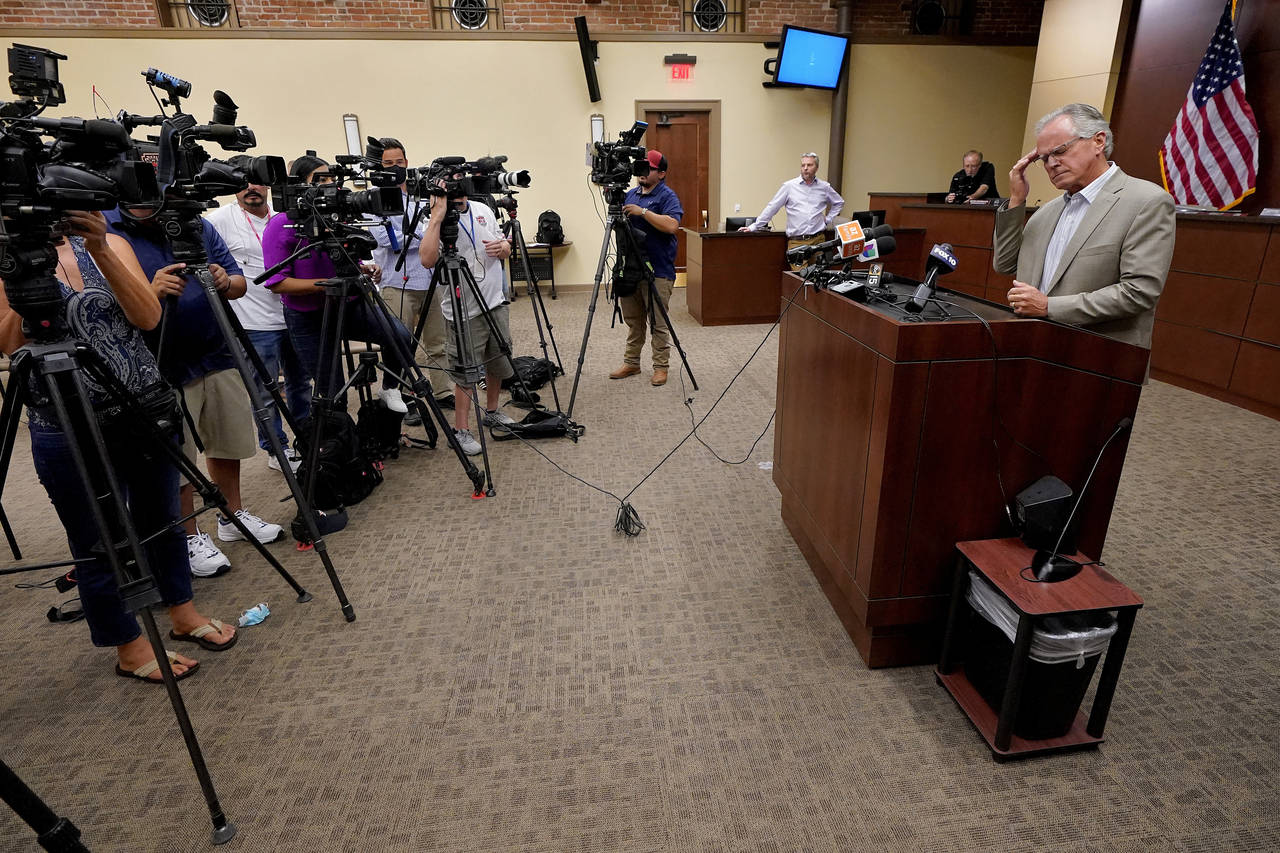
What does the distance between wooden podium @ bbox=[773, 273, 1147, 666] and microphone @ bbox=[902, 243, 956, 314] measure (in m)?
0.04

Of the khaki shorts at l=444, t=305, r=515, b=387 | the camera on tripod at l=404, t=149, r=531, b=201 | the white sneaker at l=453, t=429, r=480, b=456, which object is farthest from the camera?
the white sneaker at l=453, t=429, r=480, b=456

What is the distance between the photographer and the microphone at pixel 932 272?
1649 millimetres

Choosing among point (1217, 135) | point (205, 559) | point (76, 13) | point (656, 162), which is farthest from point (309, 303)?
point (76, 13)

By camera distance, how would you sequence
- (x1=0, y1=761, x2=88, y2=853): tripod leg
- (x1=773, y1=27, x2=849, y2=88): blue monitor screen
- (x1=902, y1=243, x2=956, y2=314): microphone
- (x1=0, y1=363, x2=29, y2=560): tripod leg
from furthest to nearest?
(x1=773, y1=27, x2=849, y2=88): blue monitor screen, (x1=902, y1=243, x2=956, y2=314): microphone, (x1=0, y1=363, x2=29, y2=560): tripod leg, (x1=0, y1=761, x2=88, y2=853): tripod leg

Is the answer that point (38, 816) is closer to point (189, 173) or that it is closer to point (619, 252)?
point (189, 173)

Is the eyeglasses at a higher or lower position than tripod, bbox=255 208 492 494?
higher

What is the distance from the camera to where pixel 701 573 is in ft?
7.77

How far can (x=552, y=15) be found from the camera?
7328 millimetres

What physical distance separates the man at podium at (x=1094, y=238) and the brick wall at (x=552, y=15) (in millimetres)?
6746

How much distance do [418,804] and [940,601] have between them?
4.72 ft

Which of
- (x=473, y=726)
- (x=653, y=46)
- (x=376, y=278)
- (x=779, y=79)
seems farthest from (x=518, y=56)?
(x=473, y=726)

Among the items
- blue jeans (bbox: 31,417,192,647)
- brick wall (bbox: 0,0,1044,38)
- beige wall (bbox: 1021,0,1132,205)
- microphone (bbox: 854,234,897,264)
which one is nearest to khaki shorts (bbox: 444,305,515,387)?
blue jeans (bbox: 31,417,192,647)

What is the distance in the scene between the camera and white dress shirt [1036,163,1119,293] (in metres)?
1.92

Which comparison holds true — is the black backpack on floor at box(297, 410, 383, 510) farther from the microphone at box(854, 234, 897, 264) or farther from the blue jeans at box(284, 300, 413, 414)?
the microphone at box(854, 234, 897, 264)
